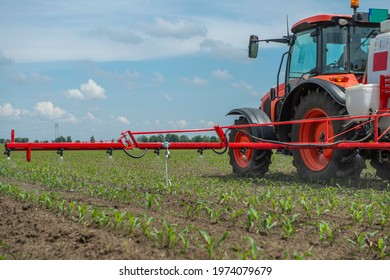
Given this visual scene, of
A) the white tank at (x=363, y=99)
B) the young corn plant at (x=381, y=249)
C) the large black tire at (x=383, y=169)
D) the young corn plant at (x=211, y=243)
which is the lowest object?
the young corn plant at (x=381, y=249)

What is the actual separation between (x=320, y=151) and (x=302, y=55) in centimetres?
191

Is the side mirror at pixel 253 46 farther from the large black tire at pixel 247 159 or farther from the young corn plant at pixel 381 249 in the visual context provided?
the young corn plant at pixel 381 249

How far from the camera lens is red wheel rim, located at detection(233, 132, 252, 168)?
1082 centimetres

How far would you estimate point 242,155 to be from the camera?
1098 centimetres

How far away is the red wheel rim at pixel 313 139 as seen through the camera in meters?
9.26

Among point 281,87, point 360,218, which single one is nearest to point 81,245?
point 360,218

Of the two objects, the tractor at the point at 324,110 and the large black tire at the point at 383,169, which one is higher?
the tractor at the point at 324,110

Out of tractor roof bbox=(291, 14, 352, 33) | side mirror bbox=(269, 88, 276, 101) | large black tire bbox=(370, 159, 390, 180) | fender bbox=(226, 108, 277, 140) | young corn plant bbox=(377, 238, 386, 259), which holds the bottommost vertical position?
young corn plant bbox=(377, 238, 386, 259)

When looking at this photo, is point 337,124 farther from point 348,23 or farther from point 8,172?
point 8,172

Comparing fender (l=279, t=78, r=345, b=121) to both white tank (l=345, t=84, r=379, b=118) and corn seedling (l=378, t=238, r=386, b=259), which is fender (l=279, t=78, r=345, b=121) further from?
corn seedling (l=378, t=238, r=386, b=259)

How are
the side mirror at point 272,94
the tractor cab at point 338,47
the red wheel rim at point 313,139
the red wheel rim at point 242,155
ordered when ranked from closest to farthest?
the tractor cab at point 338,47
the red wheel rim at point 313,139
the side mirror at point 272,94
the red wheel rim at point 242,155

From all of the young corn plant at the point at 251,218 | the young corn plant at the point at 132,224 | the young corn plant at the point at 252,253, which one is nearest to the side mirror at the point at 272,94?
the young corn plant at the point at 251,218

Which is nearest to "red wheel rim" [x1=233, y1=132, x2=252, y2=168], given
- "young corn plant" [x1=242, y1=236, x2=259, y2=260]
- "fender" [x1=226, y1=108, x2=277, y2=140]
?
"fender" [x1=226, y1=108, x2=277, y2=140]

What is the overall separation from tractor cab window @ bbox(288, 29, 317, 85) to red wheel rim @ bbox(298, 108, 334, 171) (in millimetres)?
853
